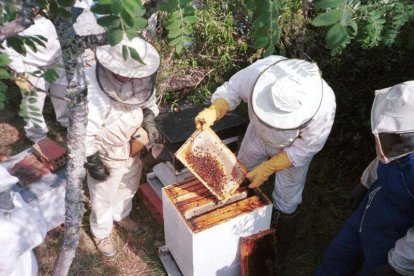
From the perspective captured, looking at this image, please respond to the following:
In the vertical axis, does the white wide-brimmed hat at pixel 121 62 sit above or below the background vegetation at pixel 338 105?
above

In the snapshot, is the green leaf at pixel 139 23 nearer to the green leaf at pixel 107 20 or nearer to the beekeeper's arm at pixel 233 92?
the green leaf at pixel 107 20

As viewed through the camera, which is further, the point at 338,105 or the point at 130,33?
the point at 338,105

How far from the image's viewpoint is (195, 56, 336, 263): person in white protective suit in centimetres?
298

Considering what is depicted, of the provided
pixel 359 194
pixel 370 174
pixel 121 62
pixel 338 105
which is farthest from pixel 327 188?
pixel 121 62

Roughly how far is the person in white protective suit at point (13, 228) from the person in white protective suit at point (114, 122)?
86 cm

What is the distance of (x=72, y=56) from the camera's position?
1.88 meters

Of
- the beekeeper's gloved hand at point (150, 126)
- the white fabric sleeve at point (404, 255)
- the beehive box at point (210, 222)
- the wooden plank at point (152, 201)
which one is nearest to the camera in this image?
the white fabric sleeve at point (404, 255)

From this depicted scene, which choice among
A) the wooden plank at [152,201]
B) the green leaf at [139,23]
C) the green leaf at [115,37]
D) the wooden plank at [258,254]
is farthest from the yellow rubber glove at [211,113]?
the green leaf at [115,37]

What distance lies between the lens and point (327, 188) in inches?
187

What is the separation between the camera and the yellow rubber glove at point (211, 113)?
11.5 ft

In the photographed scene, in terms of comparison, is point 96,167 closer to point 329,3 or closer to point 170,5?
point 170,5

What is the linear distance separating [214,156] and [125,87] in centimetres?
96

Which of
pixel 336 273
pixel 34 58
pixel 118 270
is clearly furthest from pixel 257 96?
pixel 34 58

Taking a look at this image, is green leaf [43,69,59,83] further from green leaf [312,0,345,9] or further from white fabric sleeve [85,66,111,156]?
white fabric sleeve [85,66,111,156]
